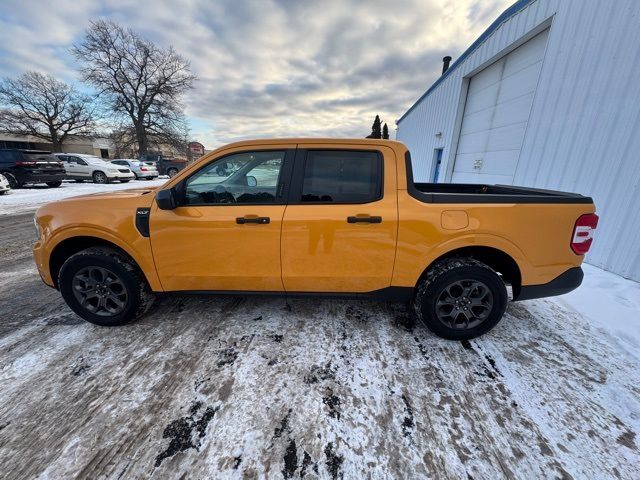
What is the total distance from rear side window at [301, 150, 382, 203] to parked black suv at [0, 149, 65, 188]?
16917mm

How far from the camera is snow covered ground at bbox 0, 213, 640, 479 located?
5.29ft

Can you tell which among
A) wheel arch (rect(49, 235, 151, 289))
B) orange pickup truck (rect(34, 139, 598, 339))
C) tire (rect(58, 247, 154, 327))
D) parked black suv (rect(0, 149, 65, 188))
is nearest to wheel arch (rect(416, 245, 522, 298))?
orange pickup truck (rect(34, 139, 598, 339))

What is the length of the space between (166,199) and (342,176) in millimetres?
1599

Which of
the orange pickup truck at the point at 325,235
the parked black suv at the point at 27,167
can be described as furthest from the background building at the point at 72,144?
the orange pickup truck at the point at 325,235

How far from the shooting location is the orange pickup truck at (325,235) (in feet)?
8.05

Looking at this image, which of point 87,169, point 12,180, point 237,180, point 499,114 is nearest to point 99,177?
point 87,169

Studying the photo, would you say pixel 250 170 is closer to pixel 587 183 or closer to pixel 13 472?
pixel 13 472

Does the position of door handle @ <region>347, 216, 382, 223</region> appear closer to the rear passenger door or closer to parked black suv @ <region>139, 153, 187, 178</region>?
the rear passenger door

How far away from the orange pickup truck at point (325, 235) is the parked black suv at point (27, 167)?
14.9m

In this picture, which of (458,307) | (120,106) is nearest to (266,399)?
(458,307)

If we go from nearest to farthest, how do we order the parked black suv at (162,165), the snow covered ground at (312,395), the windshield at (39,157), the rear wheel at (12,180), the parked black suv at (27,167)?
the snow covered ground at (312,395), the parked black suv at (27,167), the rear wheel at (12,180), the windshield at (39,157), the parked black suv at (162,165)

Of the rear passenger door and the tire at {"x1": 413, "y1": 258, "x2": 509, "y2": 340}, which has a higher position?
the rear passenger door

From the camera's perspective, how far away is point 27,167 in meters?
12.7

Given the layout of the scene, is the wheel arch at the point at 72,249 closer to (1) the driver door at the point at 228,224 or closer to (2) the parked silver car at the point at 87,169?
(1) the driver door at the point at 228,224
